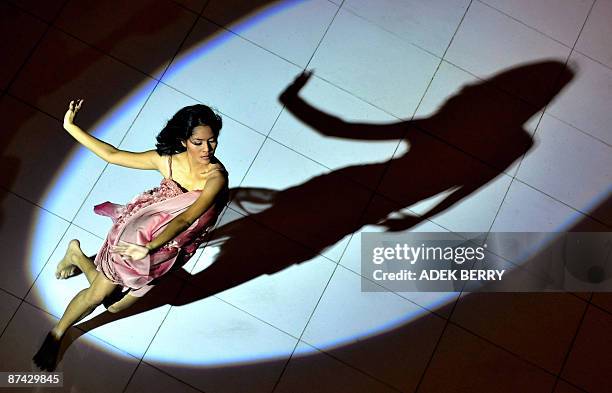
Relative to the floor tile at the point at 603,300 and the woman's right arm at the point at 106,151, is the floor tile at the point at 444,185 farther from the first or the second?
the woman's right arm at the point at 106,151

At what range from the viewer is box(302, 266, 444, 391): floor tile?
3.39 meters

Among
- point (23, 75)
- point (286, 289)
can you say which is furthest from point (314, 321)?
point (23, 75)

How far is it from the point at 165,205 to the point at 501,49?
2.19 metres

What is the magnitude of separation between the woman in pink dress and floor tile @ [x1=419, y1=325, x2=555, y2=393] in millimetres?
1387

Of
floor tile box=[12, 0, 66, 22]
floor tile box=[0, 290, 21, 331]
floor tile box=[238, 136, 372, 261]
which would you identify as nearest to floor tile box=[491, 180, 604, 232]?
floor tile box=[238, 136, 372, 261]

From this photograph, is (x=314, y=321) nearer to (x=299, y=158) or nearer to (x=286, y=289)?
(x=286, y=289)

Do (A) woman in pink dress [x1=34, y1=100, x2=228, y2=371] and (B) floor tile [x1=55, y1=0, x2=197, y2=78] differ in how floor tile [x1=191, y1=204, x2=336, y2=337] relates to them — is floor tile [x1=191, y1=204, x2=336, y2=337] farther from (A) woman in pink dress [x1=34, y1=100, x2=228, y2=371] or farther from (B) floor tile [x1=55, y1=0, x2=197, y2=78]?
(B) floor tile [x1=55, y1=0, x2=197, y2=78]

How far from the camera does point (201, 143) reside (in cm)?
270

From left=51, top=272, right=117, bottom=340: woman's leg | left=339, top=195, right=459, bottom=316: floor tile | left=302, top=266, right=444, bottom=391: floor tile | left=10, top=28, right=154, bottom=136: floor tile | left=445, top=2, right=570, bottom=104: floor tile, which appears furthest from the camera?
left=445, top=2, right=570, bottom=104: floor tile

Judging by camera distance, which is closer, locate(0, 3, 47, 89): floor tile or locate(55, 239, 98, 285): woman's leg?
locate(55, 239, 98, 285): woman's leg

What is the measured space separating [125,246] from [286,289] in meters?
0.96

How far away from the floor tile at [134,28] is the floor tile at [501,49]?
1557 mm

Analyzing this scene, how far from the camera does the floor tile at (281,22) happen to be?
3781mm

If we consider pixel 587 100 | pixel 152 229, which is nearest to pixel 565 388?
pixel 587 100
